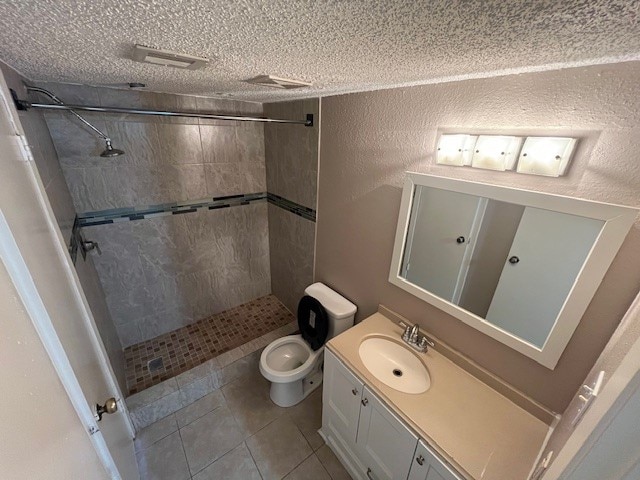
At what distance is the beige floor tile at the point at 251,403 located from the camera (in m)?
1.83

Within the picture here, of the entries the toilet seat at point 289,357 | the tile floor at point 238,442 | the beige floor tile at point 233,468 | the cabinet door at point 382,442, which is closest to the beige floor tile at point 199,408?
the tile floor at point 238,442

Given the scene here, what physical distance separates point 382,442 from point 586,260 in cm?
114

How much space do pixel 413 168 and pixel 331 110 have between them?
2.29 ft

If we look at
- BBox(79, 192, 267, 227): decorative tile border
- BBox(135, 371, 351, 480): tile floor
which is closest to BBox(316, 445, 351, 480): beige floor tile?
BBox(135, 371, 351, 480): tile floor

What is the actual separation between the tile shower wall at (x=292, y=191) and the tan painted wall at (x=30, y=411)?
1.59 m

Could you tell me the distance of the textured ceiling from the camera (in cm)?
41

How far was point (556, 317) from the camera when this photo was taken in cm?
95

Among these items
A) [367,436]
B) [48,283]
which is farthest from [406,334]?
[48,283]

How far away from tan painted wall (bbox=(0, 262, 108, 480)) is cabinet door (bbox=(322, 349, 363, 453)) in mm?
1020

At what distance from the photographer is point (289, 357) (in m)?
2.05

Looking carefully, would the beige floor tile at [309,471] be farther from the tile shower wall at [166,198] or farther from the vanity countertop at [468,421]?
the tile shower wall at [166,198]

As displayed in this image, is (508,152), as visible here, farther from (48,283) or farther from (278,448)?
(278,448)

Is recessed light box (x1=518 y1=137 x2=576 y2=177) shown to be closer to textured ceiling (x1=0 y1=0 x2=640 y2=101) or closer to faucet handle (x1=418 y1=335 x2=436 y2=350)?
textured ceiling (x1=0 y1=0 x2=640 y2=101)

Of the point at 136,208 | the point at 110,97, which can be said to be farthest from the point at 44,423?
the point at 110,97
